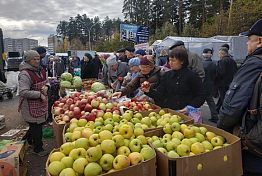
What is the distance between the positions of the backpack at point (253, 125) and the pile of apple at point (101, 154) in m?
0.81

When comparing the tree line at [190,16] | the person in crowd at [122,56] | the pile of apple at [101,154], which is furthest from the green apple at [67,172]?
the tree line at [190,16]

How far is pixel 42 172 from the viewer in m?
5.24

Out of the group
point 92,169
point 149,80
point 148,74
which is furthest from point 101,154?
point 148,74

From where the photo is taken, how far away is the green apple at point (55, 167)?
7.50 feet

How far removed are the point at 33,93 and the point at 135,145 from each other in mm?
3294

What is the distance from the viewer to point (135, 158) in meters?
2.31

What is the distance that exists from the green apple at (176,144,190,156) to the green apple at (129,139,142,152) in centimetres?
32

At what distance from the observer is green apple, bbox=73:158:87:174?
2.27 meters

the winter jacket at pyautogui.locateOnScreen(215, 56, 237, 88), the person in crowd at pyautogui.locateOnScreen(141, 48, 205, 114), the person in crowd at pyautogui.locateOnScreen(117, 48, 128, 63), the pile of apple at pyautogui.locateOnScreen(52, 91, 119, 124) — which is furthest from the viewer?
the person in crowd at pyautogui.locateOnScreen(117, 48, 128, 63)

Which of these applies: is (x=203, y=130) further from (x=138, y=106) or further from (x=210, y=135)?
(x=138, y=106)

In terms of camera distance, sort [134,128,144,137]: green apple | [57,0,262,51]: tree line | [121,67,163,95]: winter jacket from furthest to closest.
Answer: [57,0,262,51]: tree line → [121,67,163,95]: winter jacket → [134,128,144,137]: green apple

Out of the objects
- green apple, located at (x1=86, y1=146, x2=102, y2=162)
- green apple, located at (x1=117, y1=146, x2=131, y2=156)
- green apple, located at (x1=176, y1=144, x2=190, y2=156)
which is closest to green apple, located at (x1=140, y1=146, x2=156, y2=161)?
green apple, located at (x1=117, y1=146, x2=131, y2=156)

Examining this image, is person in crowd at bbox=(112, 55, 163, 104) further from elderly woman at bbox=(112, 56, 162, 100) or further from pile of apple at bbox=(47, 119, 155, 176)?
pile of apple at bbox=(47, 119, 155, 176)

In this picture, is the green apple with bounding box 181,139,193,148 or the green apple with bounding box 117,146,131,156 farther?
the green apple with bounding box 181,139,193,148
